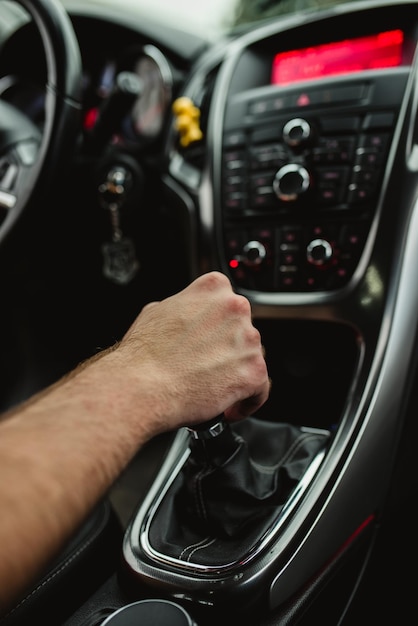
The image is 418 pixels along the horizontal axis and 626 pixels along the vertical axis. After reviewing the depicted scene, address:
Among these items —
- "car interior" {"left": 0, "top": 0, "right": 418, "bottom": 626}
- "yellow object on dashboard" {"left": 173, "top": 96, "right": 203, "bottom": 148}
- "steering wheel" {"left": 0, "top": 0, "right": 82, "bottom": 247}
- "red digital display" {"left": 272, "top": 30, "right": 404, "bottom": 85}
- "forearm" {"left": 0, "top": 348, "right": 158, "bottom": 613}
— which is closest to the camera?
"forearm" {"left": 0, "top": 348, "right": 158, "bottom": 613}

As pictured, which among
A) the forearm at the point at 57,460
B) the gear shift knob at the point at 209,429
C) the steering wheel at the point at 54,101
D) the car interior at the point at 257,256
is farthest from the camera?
the steering wheel at the point at 54,101

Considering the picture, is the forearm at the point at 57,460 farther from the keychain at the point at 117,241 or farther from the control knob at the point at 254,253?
the keychain at the point at 117,241

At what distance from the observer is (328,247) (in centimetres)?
98

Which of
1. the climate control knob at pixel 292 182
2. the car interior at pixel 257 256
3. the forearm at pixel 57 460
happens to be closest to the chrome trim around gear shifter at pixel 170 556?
the car interior at pixel 257 256

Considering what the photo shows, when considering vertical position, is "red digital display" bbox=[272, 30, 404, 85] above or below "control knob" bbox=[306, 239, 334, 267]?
above

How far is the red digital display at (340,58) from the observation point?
1.06 m

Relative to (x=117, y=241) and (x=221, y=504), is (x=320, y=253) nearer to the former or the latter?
(x=221, y=504)

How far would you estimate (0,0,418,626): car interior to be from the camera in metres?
0.77

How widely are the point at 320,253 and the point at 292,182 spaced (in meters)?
0.13

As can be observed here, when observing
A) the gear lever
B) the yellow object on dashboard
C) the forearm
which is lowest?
the gear lever

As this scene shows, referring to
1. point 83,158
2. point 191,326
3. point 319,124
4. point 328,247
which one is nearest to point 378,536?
point 328,247

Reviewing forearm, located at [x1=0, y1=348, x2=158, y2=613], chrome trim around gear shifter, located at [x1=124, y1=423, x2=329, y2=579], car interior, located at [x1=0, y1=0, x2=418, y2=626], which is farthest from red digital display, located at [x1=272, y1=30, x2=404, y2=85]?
forearm, located at [x1=0, y1=348, x2=158, y2=613]

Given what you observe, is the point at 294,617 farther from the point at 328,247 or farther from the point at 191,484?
the point at 328,247

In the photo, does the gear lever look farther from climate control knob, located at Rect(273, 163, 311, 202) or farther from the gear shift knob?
climate control knob, located at Rect(273, 163, 311, 202)
